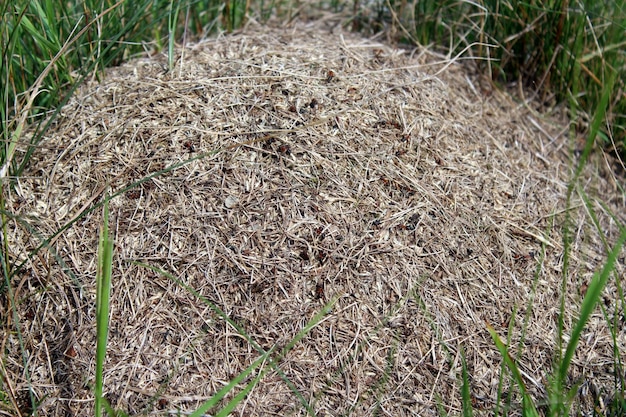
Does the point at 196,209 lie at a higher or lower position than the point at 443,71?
lower

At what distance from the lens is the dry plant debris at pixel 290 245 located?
2.30m

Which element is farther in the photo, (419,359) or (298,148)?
(298,148)

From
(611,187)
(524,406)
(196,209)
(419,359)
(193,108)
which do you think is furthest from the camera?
(611,187)

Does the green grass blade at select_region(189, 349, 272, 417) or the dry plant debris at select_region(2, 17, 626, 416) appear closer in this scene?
the green grass blade at select_region(189, 349, 272, 417)

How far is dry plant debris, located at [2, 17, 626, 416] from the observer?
2299 mm

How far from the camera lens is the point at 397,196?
2.64m

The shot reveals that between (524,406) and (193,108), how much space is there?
1775mm

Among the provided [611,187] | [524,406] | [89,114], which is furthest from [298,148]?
[611,187]

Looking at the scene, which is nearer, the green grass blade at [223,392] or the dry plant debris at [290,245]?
the green grass blade at [223,392]

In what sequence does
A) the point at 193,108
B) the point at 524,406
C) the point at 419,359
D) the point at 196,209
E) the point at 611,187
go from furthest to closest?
1. the point at 611,187
2. the point at 193,108
3. the point at 196,209
4. the point at 419,359
5. the point at 524,406

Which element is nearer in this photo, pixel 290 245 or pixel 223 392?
pixel 223 392

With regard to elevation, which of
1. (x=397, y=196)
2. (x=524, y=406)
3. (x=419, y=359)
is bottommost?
(x=419, y=359)

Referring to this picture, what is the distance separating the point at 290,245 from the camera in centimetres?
247

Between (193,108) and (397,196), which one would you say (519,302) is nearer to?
(397,196)
